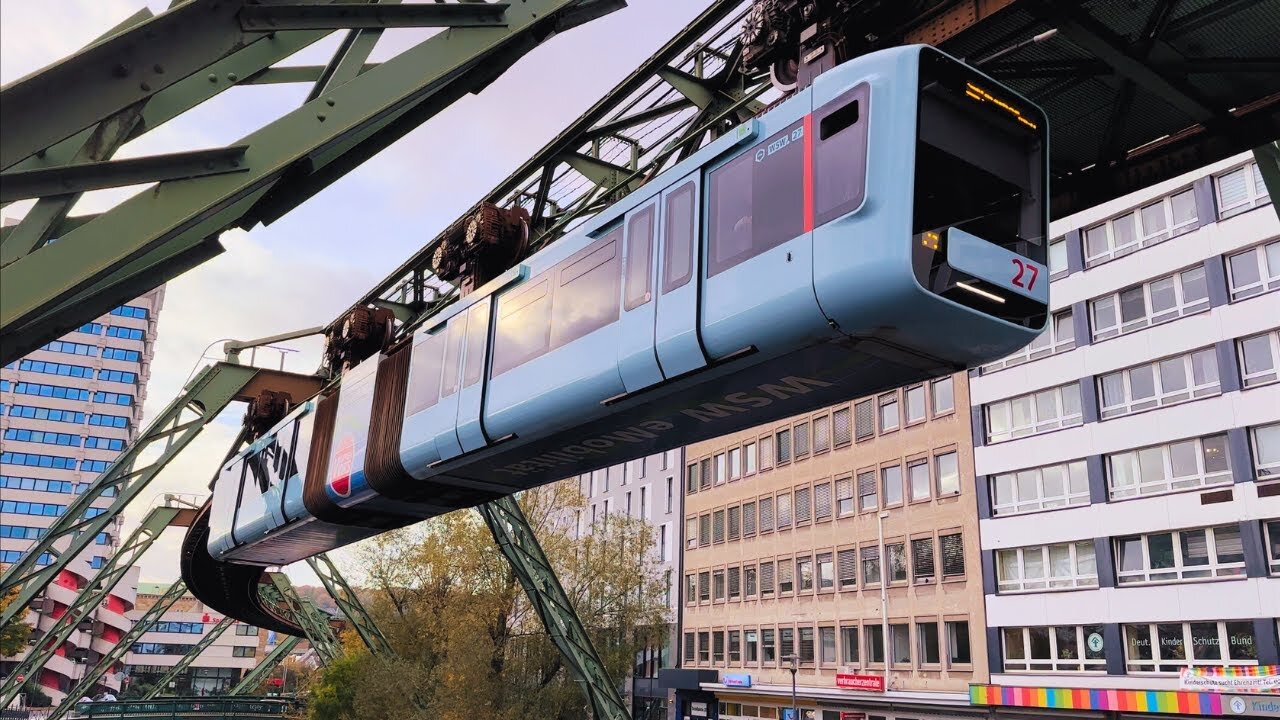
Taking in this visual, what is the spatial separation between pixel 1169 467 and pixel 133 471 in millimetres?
30515

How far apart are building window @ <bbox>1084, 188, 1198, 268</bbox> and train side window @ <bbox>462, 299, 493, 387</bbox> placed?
30.5m

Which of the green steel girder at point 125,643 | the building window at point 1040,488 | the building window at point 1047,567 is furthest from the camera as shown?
the green steel girder at point 125,643

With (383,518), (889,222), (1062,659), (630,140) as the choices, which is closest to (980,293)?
(889,222)

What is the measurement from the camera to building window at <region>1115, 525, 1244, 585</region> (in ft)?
99.9

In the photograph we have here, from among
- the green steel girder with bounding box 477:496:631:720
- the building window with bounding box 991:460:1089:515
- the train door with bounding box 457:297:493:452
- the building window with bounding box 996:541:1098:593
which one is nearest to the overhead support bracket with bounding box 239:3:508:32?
the train door with bounding box 457:297:493:452

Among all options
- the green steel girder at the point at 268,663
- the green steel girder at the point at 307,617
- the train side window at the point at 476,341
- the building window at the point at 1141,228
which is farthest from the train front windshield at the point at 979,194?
the green steel girder at the point at 268,663

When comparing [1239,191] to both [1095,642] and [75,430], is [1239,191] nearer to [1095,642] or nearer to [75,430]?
[1095,642]

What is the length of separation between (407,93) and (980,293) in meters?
3.94

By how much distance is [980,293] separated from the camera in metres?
6.61

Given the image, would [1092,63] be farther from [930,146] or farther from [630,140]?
[630,140]

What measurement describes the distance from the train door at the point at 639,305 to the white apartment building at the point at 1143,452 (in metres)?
28.7

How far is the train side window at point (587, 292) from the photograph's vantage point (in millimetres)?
8594

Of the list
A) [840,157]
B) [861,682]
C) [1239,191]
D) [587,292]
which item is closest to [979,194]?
[840,157]

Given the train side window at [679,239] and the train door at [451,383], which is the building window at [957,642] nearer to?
the train door at [451,383]
